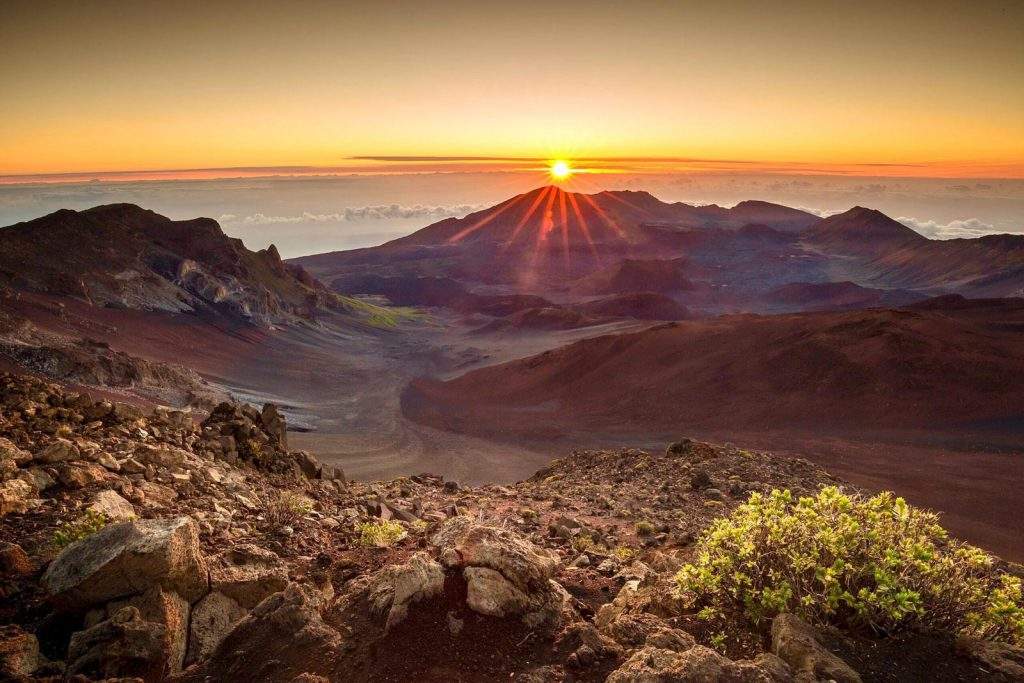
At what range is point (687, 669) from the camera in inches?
145

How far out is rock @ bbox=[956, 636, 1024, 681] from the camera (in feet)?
12.6

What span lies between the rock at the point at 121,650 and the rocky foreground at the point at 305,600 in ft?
0.04

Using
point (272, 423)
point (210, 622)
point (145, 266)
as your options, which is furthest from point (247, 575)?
point (145, 266)

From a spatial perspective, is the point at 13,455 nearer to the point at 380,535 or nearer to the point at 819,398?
the point at 380,535

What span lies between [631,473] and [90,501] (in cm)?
1269

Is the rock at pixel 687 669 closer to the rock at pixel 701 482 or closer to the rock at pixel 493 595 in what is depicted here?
the rock at pixel 493 595

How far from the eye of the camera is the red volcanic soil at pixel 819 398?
28422 mm

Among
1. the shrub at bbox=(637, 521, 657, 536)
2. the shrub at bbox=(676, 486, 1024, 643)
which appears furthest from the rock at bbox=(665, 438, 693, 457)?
the shrub at bbox=(676, 486, 1024, 643)

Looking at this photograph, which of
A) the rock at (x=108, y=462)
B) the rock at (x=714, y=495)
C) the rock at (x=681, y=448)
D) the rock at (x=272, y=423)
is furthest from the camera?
the rock at (x=681, y=448)

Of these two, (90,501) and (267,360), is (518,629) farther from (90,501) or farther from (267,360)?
(267,360)

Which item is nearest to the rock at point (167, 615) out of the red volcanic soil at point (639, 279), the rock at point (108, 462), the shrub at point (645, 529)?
the rock at point (108, 462)

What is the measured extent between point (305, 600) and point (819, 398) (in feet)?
141

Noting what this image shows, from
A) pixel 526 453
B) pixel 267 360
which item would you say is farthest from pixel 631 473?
pixel 267 360

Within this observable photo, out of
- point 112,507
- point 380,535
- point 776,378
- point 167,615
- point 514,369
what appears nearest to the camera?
point 167,615
